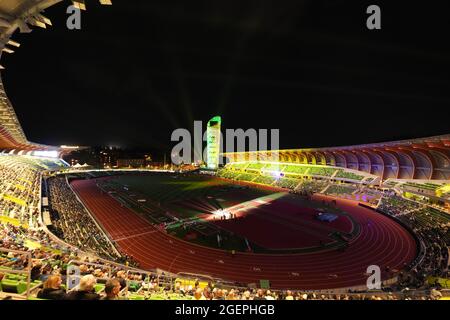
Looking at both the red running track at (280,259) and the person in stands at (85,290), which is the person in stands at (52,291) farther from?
the red running track at (280,259)

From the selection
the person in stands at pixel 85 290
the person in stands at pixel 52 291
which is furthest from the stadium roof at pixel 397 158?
the person in stands at pixel 52 291

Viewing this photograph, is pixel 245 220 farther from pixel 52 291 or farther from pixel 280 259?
pixel 52 291

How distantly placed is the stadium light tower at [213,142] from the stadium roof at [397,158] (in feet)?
159

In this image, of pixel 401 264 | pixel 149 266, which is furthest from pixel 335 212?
pixel 149 266

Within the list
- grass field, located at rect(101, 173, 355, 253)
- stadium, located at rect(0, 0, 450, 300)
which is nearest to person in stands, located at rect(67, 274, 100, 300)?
stadium, located at rect(0, 0, 450, 300)

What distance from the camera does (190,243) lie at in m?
18.7

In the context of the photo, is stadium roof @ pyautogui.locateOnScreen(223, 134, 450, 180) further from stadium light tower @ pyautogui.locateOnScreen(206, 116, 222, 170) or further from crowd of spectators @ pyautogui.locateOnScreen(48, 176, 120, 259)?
stadium light tower @ pyautogui.locateOnScreen(206, 116, 222, 170)

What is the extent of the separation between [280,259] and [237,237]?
195 inches

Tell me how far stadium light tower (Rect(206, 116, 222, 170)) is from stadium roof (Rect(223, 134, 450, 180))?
4839cm

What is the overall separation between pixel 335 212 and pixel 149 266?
2357cm

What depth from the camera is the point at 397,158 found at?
113ft
